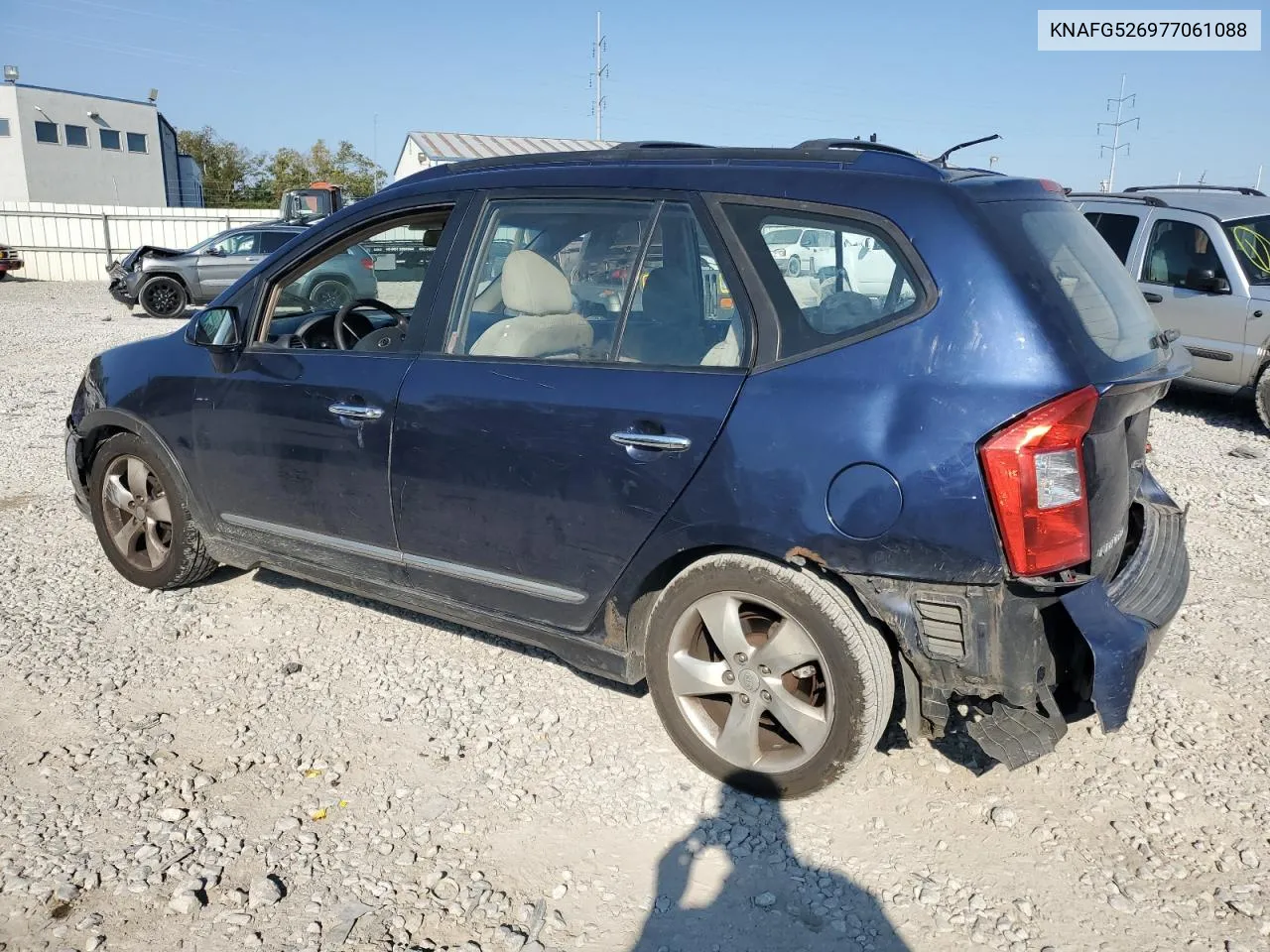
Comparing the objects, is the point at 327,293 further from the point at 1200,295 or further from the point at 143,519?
the point at 1200,295

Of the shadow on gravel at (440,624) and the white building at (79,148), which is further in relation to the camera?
the white building at (79,148)

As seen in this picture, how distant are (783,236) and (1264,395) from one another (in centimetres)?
703

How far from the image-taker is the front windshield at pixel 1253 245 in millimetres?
8320

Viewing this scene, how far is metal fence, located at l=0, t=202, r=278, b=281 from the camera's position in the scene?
2744 cm

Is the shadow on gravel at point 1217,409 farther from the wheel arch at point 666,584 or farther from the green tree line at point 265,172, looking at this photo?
the green tree line at point 265,172

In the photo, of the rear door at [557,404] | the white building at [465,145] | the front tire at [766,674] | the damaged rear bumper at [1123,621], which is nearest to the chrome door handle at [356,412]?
the rear door at [557,404]

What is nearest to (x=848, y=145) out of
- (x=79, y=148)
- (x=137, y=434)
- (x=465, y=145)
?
(x=137, y=434)

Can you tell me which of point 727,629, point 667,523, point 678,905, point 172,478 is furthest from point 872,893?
point 172,478

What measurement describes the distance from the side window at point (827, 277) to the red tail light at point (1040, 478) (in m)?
0.45

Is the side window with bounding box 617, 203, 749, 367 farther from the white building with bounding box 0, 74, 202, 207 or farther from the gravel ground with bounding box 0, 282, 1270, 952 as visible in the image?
the white building with bounding box 0, 74, 202, 207

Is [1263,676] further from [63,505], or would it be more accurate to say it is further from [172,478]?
[63,505]

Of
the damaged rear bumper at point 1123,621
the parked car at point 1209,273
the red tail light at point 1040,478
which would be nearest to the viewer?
the red tail light at point 1040,478

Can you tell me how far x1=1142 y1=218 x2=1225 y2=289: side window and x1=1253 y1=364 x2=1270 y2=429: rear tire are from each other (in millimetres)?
935

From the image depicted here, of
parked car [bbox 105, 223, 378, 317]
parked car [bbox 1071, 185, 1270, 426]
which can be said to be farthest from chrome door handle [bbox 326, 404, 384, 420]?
parked car [bbox 105, 223, 378, 317]
